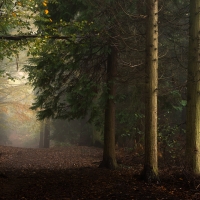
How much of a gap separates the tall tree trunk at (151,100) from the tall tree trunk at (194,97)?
115 cm

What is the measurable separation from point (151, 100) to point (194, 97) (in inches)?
58.1

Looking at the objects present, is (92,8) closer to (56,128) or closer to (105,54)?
(105,54)

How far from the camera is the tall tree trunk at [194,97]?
8094mm

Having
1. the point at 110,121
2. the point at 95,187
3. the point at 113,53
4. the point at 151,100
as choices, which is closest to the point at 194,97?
the point at 151,100

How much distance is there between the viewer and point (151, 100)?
7891mm

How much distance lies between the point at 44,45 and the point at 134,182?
5.53 metres

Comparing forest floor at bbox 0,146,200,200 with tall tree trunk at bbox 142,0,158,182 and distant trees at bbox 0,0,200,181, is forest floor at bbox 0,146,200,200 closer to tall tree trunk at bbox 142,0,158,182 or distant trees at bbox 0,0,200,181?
tall tree trunk at bbox 142,0,158,182

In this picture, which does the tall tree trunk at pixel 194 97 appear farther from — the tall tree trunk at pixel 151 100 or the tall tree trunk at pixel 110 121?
the tall tree trunk at pixel 110 121

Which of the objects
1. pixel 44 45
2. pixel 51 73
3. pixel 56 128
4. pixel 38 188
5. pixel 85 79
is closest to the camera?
pixel 38 188

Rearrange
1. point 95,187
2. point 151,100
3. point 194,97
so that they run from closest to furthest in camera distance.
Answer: point 95,187, point 151,100, point 194,97

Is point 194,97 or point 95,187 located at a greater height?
point 194,97

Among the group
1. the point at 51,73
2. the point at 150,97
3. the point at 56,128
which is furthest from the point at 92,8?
the point at 56,128

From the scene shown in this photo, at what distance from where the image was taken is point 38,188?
7.75m

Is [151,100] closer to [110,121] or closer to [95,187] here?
[95,187]
